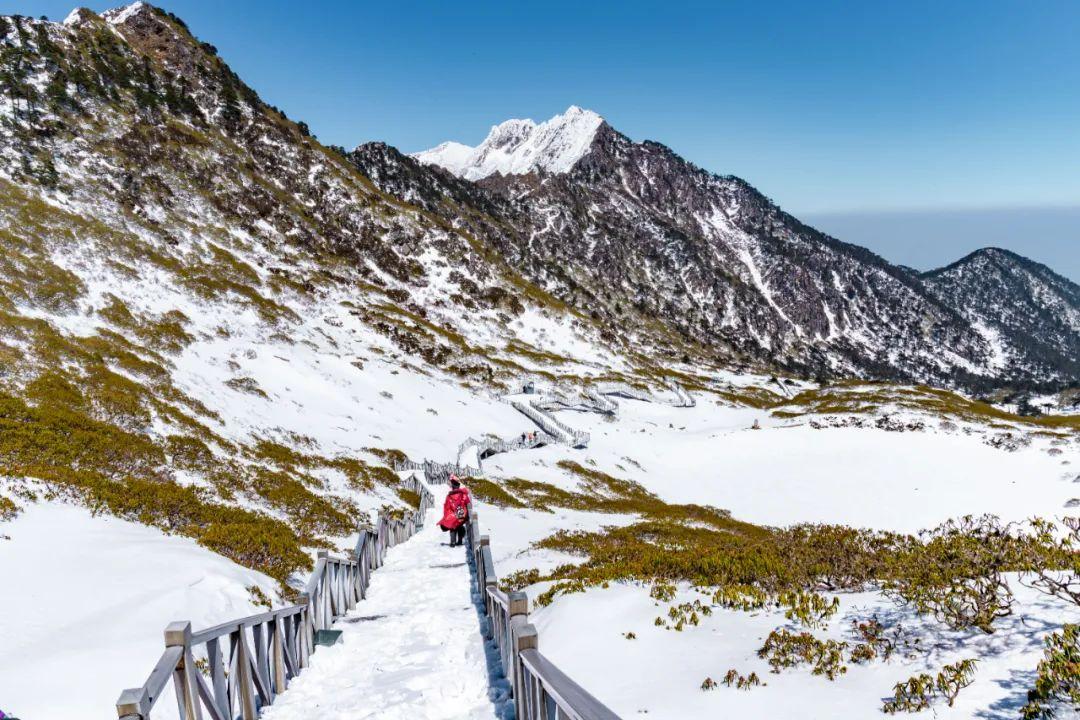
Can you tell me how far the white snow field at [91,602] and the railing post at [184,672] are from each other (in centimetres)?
144

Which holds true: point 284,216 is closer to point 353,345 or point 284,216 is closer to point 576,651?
point 353,345

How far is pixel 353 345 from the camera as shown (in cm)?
6506

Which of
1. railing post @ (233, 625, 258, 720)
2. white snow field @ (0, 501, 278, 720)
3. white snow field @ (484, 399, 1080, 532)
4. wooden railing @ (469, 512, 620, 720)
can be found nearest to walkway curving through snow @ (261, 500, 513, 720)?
railing post @ (233, 625, 258, 720)

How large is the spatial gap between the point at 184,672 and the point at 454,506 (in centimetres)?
1280

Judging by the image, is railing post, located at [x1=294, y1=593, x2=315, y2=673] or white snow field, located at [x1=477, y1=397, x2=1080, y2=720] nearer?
white snow field, located at [x1=477, y1=397, x2=1080, y2=720]

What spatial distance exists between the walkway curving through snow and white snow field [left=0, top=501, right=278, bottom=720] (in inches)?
70.3

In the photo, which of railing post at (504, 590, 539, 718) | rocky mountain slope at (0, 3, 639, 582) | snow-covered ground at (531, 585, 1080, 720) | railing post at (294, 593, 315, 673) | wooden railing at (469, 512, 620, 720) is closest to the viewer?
wooden railing at (469, 512, 620, 720)

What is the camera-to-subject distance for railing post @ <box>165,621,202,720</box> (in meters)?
5.12

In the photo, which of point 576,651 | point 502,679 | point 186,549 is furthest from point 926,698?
point 186,549

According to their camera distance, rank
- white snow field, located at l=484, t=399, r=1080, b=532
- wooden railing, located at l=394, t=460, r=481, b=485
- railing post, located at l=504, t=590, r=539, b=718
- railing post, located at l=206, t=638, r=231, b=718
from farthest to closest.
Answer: wooden railing, located at l=394, t=460, r=481, b=485 < white snow field, located at l=484, t=399, r=1080, b=532 < railing post, located at l=504, t=590, r=539, b=718 < railing post, located at l=206, t=638, r=231, b=718

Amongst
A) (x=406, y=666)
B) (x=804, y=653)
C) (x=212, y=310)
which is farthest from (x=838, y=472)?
(x=212, y=310)

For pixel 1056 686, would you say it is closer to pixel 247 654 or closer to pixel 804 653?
pixel 804 653

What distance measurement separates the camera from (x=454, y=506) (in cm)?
1794

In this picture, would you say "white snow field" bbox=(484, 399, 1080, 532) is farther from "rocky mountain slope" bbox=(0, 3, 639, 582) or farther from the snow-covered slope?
"rocky mountain slope" bbox=(0, 3, 639, 582)
